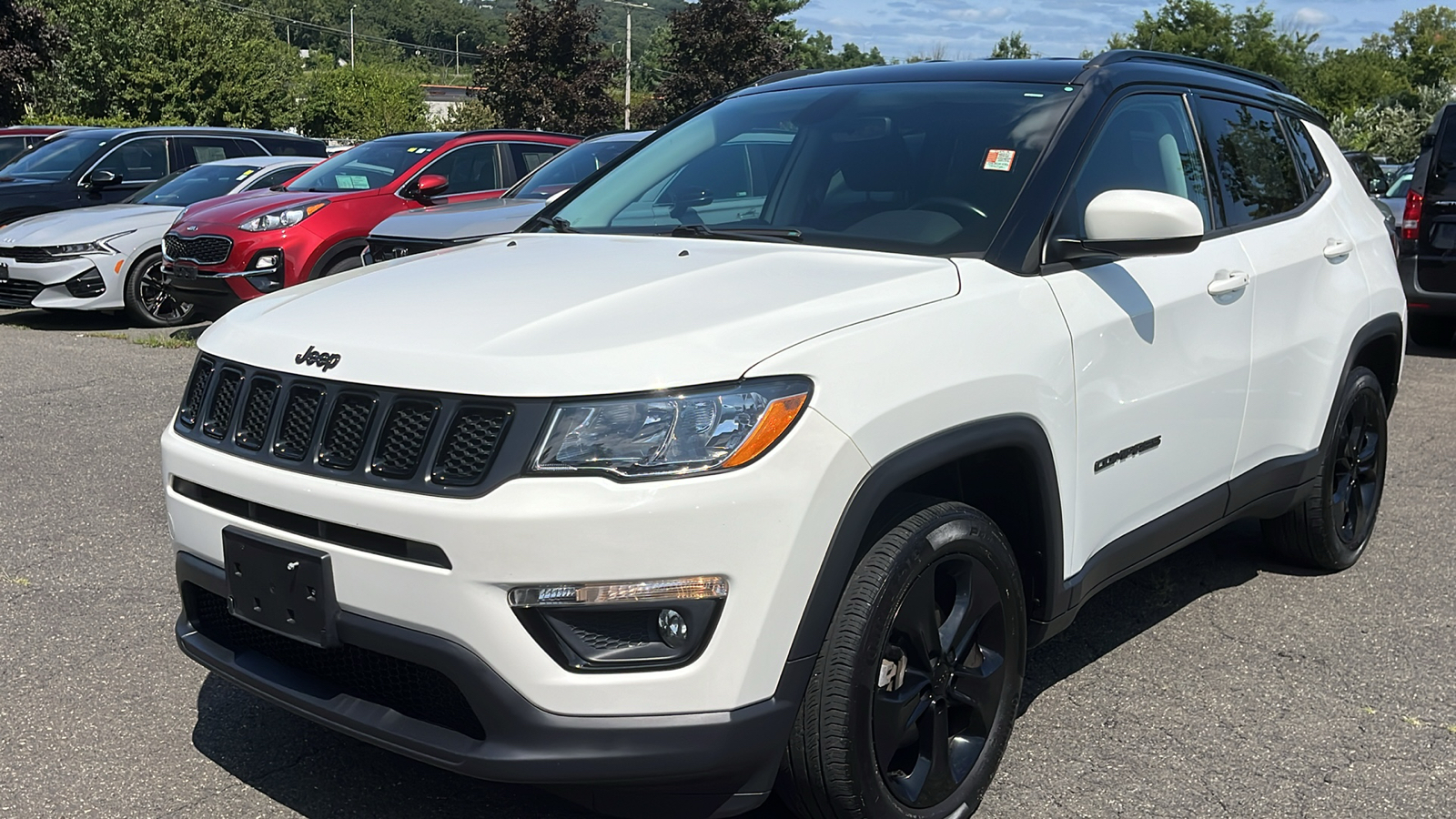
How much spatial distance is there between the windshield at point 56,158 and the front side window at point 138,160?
0.67 feet

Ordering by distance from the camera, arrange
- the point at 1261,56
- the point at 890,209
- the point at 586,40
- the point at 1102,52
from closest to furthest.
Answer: the point at 890,209 < the point at 1102,52 < the point at 586,40 < the point at 1261,56

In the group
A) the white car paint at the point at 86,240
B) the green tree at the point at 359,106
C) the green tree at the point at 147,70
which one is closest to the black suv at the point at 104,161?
the white car paint at the point at 86,240

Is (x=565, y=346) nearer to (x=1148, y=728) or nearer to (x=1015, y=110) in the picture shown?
(x=1015, y=110)

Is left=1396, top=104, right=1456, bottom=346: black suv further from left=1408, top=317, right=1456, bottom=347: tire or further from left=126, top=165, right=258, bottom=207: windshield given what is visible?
left=126, top=165, right=258, bottom=207: windshield

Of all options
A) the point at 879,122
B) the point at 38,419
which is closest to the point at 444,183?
the point at 38,419

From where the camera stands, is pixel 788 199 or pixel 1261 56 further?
pixel 1261 56

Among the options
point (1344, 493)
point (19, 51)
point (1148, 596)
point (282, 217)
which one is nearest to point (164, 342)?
point (282, 217)

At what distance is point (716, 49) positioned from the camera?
142ft

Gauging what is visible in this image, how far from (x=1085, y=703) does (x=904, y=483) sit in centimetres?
135

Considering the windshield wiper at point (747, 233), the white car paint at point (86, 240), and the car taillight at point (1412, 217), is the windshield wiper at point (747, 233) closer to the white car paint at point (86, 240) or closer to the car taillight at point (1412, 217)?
the car taillight at point (1412, 217)

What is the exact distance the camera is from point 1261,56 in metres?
79.9

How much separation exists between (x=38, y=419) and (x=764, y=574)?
6208mm

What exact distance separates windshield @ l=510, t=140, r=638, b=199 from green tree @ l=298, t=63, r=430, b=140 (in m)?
54.6

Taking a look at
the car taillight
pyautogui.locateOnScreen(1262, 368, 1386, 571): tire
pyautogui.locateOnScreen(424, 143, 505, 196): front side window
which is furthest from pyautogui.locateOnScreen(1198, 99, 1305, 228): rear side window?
pyautogui.locateOnScreen(424, 143, 505, 196): front side window
